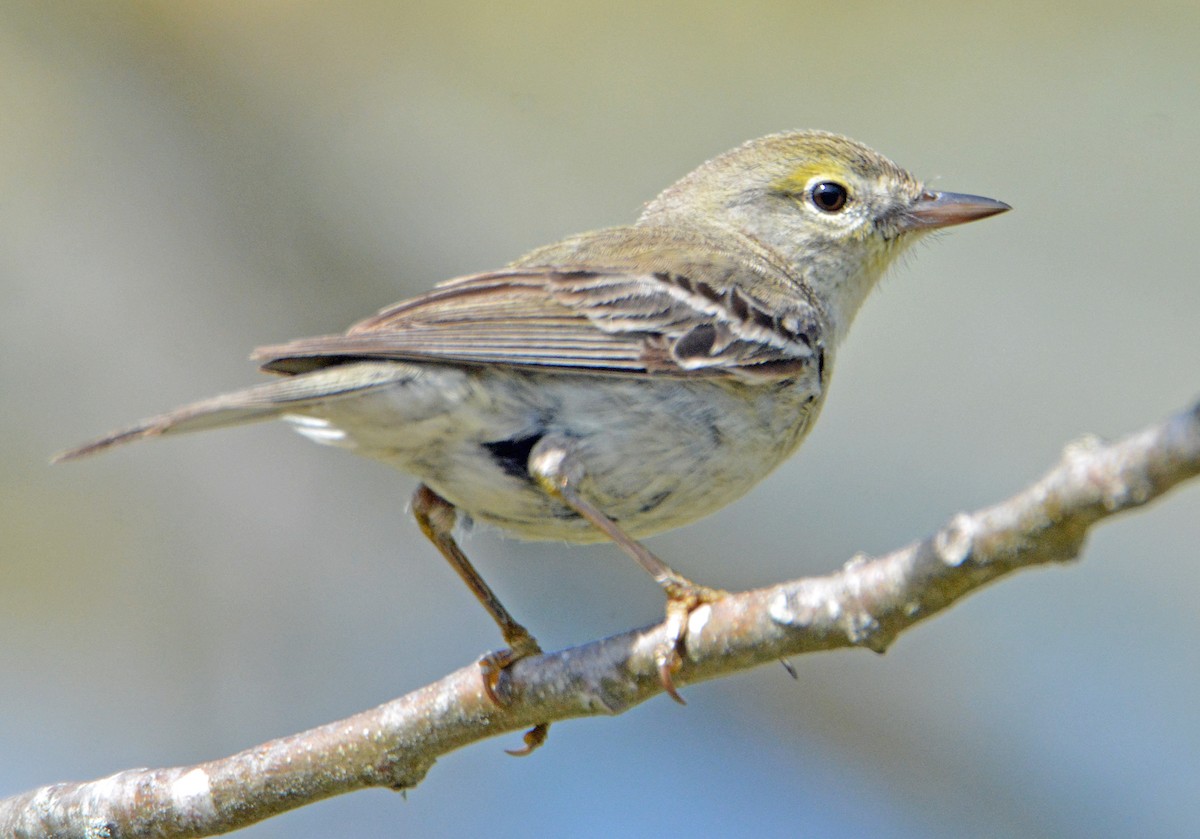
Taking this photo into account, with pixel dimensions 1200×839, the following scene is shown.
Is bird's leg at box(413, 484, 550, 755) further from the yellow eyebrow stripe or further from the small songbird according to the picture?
the yellow eyebrow stripe

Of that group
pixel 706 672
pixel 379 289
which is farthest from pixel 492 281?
pixel 379 289

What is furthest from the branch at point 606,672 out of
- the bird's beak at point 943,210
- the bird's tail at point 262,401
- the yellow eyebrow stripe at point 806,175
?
the yellow eyebrow stripe at point 806,175

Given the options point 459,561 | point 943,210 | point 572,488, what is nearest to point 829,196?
point 943,210

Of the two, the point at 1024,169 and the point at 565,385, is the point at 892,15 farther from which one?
the point at 565,385

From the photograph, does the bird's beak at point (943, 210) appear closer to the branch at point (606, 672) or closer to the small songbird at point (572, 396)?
the small songbird at point (572, 396)

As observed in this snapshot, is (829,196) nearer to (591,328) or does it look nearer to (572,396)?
(591,328)

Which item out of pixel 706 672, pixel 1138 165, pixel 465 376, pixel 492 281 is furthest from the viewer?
pixel 1138 165
